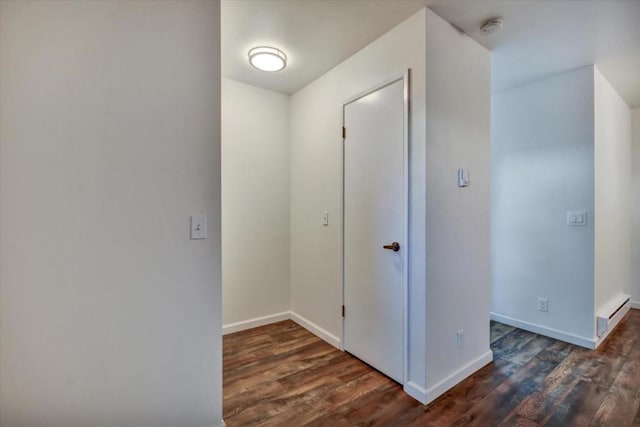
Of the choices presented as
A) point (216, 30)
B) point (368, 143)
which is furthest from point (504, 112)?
point (216, 30)

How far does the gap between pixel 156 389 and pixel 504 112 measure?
373 centimetres

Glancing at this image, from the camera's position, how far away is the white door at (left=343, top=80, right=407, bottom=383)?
6.57 ft

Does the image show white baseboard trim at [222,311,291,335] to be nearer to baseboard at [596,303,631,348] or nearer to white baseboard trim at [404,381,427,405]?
white baseboard trim at [404,381,427,405]

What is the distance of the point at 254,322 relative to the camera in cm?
302

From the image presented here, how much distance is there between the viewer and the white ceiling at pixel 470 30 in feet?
5.88

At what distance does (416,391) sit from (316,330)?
3.87 ft

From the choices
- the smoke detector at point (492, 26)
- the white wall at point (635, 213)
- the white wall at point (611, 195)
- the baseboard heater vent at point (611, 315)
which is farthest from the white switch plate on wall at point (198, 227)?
the white wall at point (635, 213)

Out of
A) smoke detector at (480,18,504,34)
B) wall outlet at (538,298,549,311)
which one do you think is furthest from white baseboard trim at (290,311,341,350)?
smoke detector at (480,18,504,34)

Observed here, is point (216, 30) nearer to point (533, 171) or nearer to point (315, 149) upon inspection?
point (315, 149)

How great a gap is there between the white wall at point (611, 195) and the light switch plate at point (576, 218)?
90mm

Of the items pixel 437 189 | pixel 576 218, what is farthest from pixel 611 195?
pixel 437 189

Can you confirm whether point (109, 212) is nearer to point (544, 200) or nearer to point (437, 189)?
point (437, 189)

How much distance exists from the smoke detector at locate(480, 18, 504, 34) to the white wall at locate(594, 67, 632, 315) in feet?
4.47

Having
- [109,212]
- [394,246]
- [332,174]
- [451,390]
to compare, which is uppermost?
[332,174]
